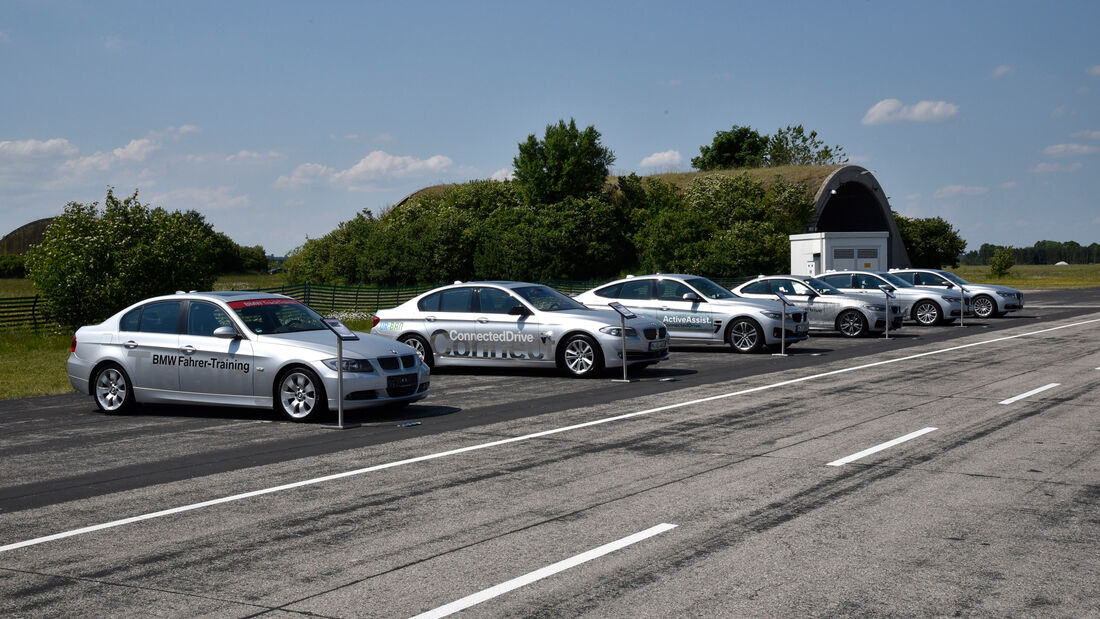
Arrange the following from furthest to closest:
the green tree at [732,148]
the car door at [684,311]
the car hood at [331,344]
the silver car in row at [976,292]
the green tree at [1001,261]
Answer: the green tree at [732,148], the green tree at [1001,261], the silver car in row at [976,292], the car door at [684,311], the car hood at [331,344]

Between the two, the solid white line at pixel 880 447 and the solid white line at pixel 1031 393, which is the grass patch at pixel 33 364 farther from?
the solid white line at pixel 1031 393

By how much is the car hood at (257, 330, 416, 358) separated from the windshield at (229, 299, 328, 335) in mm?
204

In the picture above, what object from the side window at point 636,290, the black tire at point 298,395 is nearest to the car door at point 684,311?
the side window at point 636,290

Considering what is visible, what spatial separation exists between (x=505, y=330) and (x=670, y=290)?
554 centimetres

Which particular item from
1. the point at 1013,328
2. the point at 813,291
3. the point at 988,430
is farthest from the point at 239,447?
the point at 1013,328

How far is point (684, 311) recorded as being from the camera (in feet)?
69.5

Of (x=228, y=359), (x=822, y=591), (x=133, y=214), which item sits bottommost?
(x=822, y=591)

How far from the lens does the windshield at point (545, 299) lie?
17.1 m

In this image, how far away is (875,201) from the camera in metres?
75.8

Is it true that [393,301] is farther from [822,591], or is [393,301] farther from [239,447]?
[822,591]

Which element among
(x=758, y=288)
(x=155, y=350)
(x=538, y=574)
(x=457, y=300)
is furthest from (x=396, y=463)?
(x=758, y=288)

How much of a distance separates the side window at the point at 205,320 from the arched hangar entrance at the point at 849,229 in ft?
131

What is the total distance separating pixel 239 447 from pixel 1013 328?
23046mm

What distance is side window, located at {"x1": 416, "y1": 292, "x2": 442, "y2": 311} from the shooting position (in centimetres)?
1759
